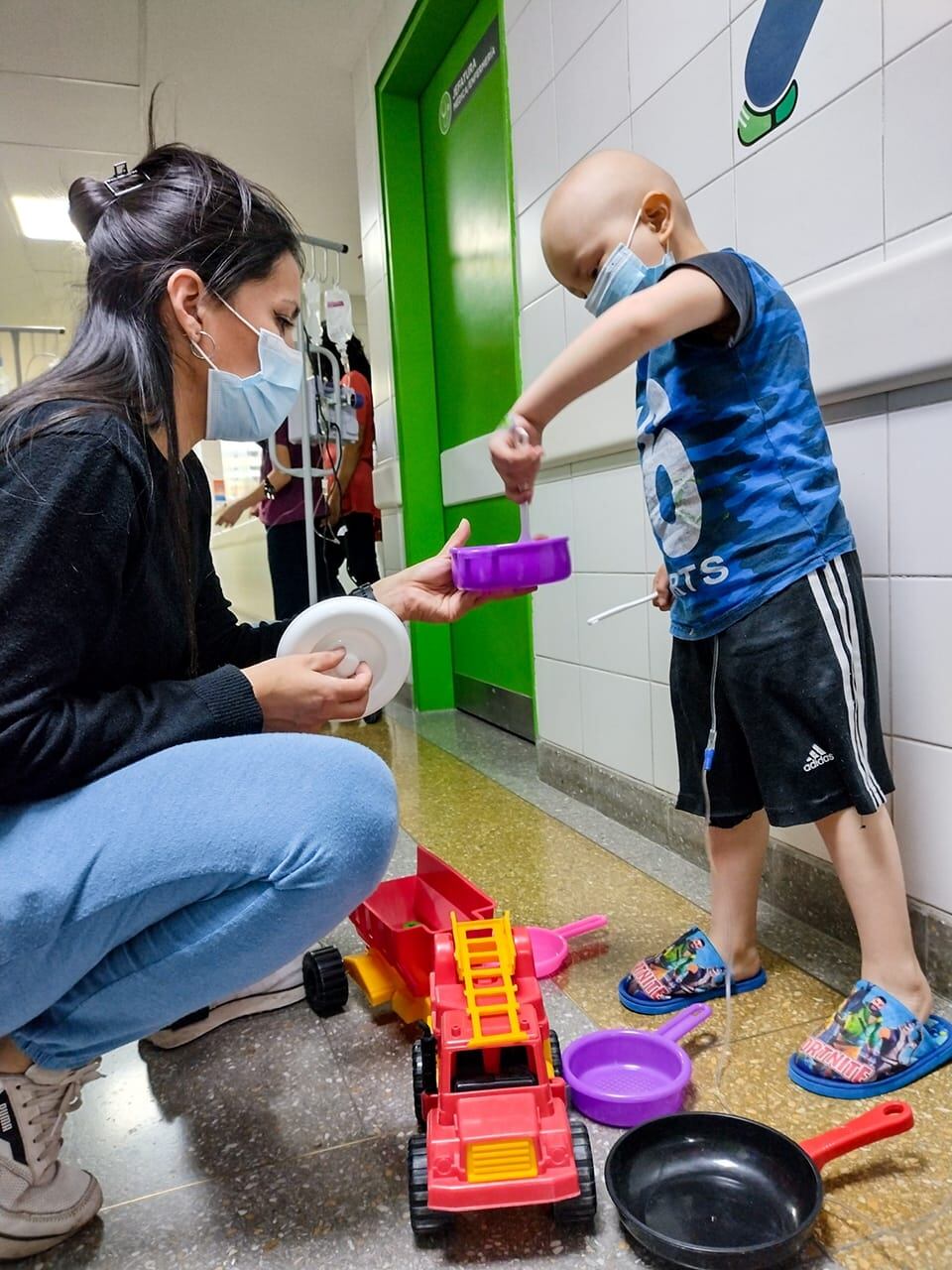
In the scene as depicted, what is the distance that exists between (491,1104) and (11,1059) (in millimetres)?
397

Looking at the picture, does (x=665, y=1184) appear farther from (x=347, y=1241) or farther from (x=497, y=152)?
(x=497, y=152)

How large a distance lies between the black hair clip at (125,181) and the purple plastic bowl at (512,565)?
19.7 inches

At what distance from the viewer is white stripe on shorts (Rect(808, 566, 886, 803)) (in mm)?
925

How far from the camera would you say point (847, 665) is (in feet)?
3.08

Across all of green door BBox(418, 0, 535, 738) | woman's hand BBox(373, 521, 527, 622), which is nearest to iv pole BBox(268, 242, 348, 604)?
green door BBox(418, 0, 535, 738)

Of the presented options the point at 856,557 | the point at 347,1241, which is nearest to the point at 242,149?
the point at 856,557

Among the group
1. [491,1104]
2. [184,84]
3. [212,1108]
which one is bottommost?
[212,1108]

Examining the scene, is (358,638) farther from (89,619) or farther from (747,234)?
(747,234)

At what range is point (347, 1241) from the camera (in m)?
0.73

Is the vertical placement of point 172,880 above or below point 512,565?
below

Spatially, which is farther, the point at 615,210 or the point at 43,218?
the point at 43,218

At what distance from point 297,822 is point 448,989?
25 cm

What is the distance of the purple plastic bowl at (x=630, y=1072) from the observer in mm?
843

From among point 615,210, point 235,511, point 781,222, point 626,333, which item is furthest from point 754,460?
point 235,511
